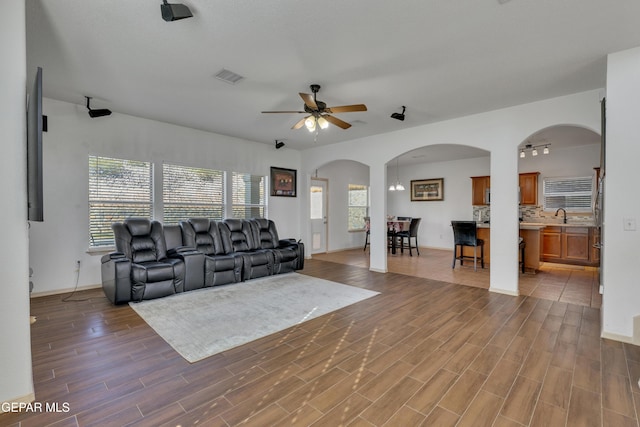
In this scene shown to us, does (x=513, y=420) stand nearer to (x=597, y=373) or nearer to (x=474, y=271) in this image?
(x=597, y=373)

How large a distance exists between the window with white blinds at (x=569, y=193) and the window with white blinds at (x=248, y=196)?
6862 mm

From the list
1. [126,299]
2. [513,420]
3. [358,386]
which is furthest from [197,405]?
[126,299]

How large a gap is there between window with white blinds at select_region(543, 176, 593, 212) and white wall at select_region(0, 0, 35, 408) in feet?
30.1

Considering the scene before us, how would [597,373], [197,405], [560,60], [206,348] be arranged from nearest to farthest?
[197,405]
[597,373]
[206,348]
[560,60]

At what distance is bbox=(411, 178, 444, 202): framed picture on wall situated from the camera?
9.12 metres

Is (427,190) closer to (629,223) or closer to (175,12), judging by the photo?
(629,223)

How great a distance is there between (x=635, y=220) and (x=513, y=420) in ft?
7.81

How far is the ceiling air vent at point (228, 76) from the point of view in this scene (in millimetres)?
3338

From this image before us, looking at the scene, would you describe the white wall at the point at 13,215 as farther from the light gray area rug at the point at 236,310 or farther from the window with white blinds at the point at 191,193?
the window with white blinds at the point at 191,193

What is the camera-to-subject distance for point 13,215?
1.88 metres

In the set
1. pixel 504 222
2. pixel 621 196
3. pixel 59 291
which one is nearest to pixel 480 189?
pixel 504 222

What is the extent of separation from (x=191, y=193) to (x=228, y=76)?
2.97m

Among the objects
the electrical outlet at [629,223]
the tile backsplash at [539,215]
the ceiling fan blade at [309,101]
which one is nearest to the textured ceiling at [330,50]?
the ceiling fan blade at [309,101]

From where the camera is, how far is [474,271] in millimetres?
5863
